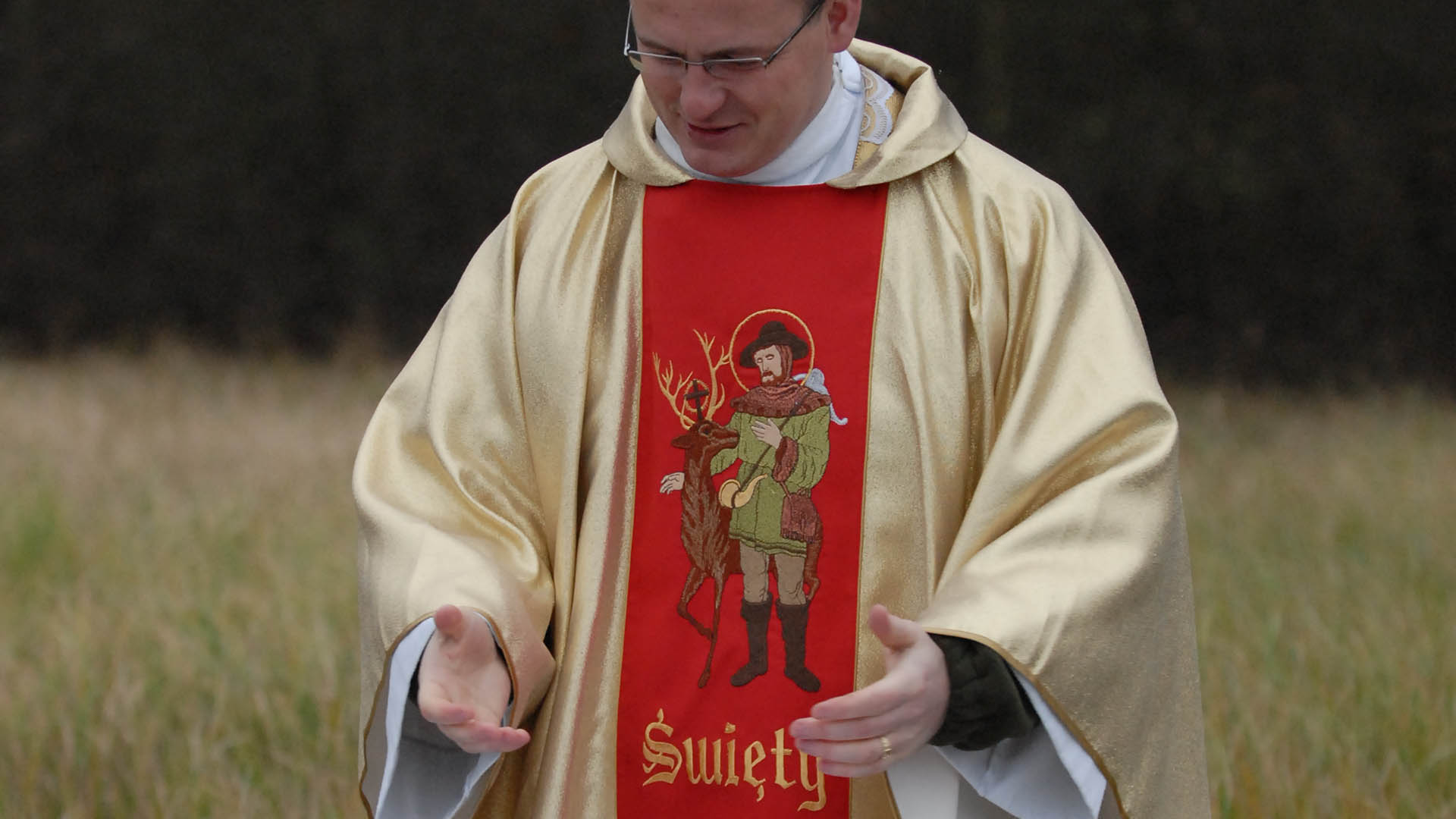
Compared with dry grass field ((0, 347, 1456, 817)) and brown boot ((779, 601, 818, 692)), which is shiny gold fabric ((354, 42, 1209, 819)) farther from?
dry grass field ((0, 347, 1456, 817))

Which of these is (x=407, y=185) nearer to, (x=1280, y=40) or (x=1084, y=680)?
(x=1280, y=40)

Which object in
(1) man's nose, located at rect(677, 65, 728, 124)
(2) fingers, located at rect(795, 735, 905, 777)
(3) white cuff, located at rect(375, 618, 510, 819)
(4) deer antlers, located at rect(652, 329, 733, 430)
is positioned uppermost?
(1) man's nose, located at rect(677, 65, 728, 124)

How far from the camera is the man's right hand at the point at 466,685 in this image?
1.68m

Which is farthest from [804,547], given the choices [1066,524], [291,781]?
[291,781]

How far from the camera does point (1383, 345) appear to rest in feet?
23.7

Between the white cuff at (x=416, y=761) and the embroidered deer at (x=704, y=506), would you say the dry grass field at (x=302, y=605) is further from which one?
the embroidered deer at (x=704, y=506)

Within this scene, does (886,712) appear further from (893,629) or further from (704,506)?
(704,506)

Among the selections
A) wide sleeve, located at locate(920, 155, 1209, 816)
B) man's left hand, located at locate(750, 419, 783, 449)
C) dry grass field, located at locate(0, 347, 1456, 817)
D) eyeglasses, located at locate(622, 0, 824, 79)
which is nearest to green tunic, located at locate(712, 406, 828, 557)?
man's left hand, located at locate(750, 419, 783, 449)

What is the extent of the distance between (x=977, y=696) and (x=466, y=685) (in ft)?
1.70

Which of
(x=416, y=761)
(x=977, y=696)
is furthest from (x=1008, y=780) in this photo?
(x=416, y=761)

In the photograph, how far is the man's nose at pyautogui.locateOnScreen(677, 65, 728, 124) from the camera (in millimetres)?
1813

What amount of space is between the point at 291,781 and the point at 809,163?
1830 mm

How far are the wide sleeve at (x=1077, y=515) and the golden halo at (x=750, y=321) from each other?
19cm

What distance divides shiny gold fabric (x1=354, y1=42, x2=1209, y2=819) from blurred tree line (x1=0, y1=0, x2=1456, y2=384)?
514 cm
